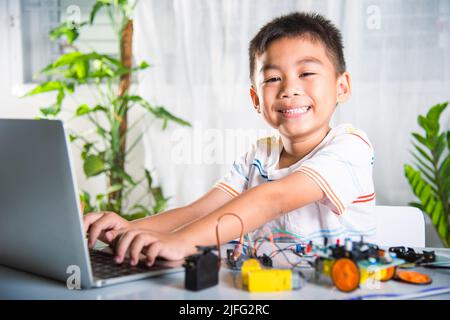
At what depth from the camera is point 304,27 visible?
49.0 inches

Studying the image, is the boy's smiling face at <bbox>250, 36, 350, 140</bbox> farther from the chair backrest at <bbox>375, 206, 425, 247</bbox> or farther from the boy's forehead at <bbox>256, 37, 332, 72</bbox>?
the chair backrest at <bbox>375, 206, 425, 247</bbox>

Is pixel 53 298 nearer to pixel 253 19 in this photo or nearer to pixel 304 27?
pixel 304 27

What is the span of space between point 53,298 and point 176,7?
7.70ft

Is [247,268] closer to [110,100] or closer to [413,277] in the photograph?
[413,277]

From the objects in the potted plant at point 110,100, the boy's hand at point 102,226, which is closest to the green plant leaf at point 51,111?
the potted plant at point 110,100

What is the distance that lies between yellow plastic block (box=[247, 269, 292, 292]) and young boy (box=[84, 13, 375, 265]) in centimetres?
19

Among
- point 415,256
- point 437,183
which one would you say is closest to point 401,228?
point 415,256

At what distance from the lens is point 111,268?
2.53 ft

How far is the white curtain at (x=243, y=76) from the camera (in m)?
2.61

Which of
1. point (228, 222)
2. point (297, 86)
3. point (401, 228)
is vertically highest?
point (297, 86)

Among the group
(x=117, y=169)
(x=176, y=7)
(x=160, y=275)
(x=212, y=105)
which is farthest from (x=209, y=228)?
(x=176, y=7)

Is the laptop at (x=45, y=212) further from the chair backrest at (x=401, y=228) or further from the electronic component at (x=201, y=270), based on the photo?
the chair backrest at (x=401, y=228)

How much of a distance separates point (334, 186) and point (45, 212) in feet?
1.82

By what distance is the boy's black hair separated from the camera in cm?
123
